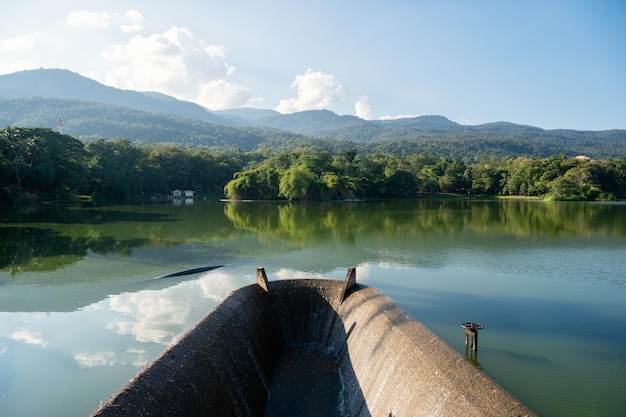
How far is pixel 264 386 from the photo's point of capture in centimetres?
787

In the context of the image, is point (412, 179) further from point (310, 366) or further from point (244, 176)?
point (310, 366)

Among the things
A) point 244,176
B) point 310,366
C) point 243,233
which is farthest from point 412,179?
point 310,366

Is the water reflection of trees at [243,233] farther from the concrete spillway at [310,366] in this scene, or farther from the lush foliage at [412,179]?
the lush foliage at [412,179]

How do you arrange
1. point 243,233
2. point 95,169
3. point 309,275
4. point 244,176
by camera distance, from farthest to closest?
point 244,176 < point 95,169 < point 243,233 < point 309,275

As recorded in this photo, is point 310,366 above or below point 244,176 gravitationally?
below

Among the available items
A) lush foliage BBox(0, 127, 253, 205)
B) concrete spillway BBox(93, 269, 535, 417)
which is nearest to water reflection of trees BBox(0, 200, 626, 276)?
lush foliage BBox(0, 127, 253, 205)

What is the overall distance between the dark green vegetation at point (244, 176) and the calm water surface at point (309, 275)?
22.3 metres

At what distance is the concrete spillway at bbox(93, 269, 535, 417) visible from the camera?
517cm

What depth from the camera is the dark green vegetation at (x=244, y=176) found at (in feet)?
158

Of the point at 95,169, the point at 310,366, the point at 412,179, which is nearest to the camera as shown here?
the point at 310,366

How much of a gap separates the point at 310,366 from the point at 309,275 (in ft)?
23.1

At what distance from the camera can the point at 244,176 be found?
236ft

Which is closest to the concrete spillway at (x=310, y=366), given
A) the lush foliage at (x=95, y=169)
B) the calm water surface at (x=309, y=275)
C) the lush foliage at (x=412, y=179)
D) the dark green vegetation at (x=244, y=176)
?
the calm water surface at (x=309, y=275)

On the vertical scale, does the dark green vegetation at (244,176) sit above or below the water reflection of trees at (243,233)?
above
